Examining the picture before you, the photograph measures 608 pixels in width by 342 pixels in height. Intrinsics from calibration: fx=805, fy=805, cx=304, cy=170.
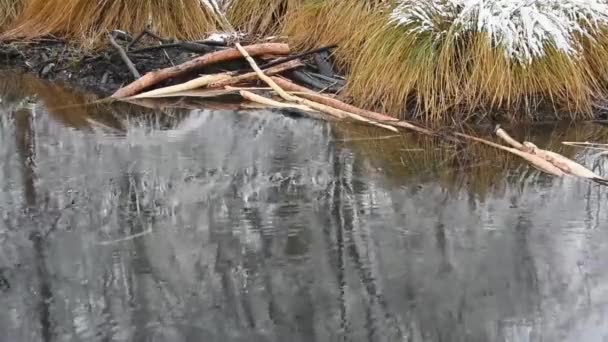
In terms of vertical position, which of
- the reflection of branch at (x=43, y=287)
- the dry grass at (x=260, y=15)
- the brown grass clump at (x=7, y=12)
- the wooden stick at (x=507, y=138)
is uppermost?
the brown grass clump at (x=7, y=12)

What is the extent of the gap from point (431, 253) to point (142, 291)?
3.51ft

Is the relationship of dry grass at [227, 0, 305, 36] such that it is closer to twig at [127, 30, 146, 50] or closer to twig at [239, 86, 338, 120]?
twig at [127, 30, 146, 50]

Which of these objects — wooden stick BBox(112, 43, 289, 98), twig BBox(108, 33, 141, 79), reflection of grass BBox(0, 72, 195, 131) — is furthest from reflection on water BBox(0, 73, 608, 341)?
twig BBox(108, 33, 141, 79)

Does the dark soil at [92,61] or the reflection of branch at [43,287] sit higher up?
the dark soil at [92,61]

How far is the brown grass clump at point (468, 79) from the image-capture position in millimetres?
4754

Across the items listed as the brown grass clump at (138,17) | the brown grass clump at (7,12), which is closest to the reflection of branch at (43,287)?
the brown grass clump at (138,17)

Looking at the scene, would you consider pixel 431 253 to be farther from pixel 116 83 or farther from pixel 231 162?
pixel 116 83

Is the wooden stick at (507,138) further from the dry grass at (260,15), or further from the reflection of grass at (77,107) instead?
the dry grass at (260,15)

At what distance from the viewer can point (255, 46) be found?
584 centimetres

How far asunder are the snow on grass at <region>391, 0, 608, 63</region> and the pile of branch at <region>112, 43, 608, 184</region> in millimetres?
576

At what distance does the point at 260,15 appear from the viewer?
21.7ft

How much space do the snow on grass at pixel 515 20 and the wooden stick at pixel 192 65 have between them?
1.15 meters

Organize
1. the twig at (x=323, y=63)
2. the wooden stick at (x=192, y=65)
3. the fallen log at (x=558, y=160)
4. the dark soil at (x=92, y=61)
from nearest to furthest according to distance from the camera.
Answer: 1. the fallen log at (x=558, y=160)
2. the wooden stick at (x=192, y=65)
3. the twig at (x=323, y=63)
4. the dark soil at (x=92, y=61)

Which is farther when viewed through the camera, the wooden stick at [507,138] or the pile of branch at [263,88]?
the pile of branch at [263,88]
